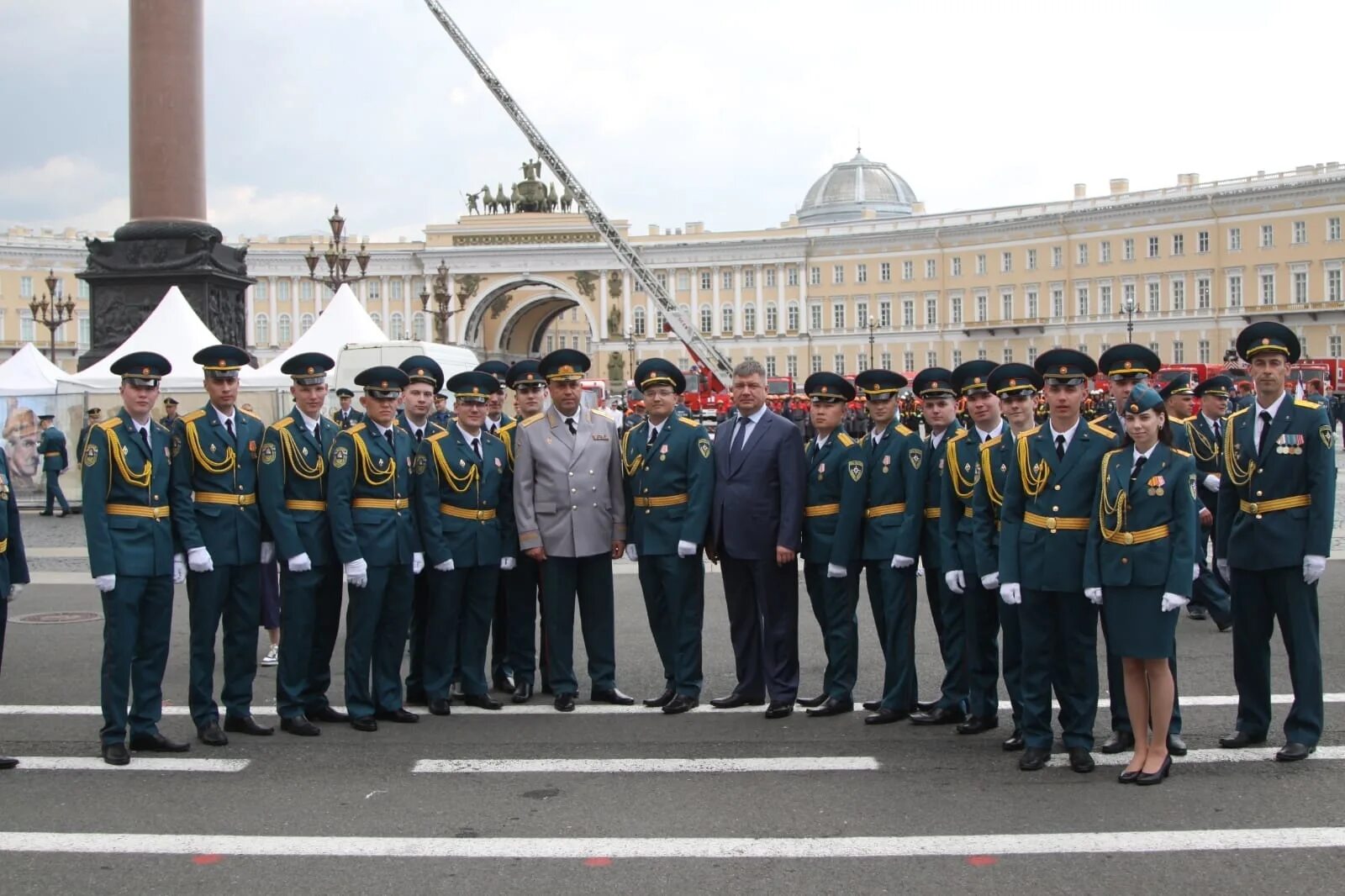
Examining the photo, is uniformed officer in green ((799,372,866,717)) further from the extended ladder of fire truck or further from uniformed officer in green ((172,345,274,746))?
the extended ladder of fire truck

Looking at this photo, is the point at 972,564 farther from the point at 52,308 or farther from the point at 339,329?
the point at 52,308

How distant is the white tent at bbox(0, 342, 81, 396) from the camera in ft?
73.3

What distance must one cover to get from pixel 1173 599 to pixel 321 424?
4675mm

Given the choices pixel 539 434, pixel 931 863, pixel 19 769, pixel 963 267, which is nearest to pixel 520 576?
pixel 539 434

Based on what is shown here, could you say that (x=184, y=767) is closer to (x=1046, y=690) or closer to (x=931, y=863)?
(x=931, y=863)

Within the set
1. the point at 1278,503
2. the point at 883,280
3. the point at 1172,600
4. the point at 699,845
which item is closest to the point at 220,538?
the point at 699,845

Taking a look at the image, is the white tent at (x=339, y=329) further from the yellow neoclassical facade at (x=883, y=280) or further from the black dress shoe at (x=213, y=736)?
the yellow neoclassical facade at (x=883, y=280)

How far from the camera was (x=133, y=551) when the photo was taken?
6.95m

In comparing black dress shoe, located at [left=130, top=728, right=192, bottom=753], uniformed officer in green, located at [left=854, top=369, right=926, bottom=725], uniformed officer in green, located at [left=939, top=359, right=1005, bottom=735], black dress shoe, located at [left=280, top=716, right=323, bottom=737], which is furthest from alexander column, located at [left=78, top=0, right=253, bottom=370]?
uniformed officer in green, located at [left=939, top=359, right=1005, bottom=735]

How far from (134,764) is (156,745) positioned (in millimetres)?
257

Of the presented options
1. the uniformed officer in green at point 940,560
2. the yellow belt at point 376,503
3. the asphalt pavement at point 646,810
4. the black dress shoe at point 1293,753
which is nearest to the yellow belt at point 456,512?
the yellow belt at point 376,503

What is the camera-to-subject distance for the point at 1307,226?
231 feet

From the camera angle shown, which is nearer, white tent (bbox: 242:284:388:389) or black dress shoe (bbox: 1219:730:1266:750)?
black dress shoe (bbox: 1219:730:1266:750)

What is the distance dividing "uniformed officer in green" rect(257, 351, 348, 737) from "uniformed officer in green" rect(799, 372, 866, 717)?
9.08ft
